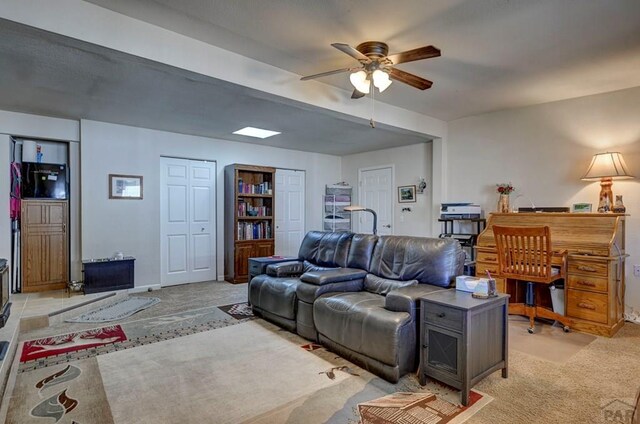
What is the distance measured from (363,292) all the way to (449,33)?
7.44ft

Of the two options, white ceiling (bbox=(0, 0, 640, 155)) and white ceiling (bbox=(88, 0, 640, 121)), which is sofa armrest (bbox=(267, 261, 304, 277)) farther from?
white ceiling (bbox=(88, 0, 640, 121))

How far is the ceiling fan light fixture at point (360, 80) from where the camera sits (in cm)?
288

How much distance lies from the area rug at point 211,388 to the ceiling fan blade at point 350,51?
228 centimetres

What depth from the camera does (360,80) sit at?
292cm

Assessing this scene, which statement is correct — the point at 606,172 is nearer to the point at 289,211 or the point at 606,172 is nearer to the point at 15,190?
the point at 289,211

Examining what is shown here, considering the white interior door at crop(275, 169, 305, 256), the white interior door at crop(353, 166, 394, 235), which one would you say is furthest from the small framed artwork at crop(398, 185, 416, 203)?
the white interior door at crop(275, 169, 305, 256)

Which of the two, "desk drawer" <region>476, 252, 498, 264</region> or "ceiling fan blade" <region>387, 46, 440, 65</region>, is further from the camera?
"desk drawer" <region>476, 252, 498, 264</region>

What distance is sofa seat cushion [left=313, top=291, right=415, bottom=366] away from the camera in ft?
7.84

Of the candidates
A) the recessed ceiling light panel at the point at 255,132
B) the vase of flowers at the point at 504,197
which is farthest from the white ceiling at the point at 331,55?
the vase of flowers at the point at 504,197

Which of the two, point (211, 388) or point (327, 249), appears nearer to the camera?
point (211, 388)

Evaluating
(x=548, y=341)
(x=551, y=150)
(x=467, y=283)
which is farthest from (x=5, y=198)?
(x=551, y=150)

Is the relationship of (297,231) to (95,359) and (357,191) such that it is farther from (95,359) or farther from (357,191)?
(95,359)

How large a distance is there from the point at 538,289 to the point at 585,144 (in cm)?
181

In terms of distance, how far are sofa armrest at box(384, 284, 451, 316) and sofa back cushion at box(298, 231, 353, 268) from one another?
112 cm
